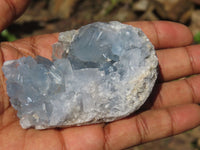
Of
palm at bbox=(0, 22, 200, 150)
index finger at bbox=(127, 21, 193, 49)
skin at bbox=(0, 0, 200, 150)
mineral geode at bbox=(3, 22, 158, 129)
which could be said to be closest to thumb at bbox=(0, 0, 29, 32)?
skin at bbox=(0, 0, 200, 150)

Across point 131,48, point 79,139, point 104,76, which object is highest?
point 131,48

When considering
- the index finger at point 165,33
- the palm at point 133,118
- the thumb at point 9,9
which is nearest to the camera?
the palm at point 133,118

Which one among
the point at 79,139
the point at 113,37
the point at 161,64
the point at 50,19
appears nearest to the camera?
the point at 79,139

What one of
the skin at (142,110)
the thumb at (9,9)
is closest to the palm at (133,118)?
the skin at (142,110)

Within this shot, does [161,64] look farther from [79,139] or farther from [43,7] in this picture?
[43,7]

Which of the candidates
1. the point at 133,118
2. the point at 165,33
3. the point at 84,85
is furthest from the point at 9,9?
the point at 165,33

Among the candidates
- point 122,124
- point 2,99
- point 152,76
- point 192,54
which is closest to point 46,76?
point 2,99

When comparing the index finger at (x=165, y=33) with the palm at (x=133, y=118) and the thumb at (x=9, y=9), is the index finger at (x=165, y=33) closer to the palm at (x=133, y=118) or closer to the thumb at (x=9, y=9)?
the palm at (x=133, y=118)
